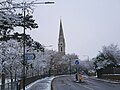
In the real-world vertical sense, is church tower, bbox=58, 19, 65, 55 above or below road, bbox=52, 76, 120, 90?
above

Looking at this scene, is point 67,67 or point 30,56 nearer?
point 30,56

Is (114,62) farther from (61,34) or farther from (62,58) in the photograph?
(61,34)

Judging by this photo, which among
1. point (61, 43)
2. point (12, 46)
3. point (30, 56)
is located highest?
point (61, 43)

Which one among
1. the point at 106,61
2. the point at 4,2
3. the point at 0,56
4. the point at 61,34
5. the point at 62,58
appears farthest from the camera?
the point at 61,34

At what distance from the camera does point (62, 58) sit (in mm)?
165000

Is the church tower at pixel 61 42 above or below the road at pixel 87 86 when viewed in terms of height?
above

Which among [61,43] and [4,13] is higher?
[61,43]

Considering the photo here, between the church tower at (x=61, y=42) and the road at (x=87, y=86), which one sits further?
the church tower at (x=61, y=42)

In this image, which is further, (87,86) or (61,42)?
(61,42)

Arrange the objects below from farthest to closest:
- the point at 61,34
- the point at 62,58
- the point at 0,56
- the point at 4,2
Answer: the point at 61,34, the point at 62,58, the point at 0,56, the point at 4,2

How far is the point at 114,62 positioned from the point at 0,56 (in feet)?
132

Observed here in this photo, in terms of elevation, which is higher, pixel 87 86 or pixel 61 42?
pixel 61 42

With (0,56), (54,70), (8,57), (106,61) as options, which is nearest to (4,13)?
(0,56)

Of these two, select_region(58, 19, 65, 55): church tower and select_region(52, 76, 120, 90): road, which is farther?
select_region(58, 19, 65, 55): church tower
